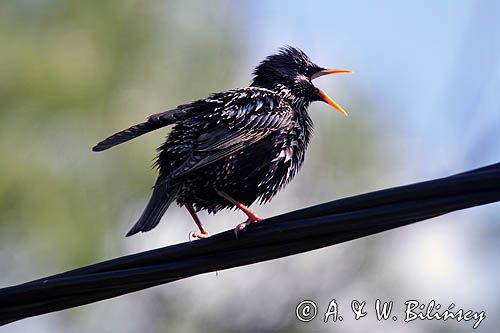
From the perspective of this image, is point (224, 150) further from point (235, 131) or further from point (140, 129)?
point (140, 129)

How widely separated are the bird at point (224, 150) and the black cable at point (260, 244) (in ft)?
3.79

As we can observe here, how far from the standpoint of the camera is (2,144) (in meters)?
12.0

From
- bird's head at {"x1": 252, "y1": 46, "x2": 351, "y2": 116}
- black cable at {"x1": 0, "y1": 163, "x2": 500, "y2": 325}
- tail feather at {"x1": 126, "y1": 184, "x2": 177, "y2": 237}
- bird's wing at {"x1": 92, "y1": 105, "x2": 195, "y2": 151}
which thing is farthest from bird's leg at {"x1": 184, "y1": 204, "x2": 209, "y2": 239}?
black cable at {"x1": 0, "y1": 163, "x2": 500, "y2": 325}

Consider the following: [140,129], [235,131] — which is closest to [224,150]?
[235,131]

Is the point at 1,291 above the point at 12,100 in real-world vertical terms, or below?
Answer: below

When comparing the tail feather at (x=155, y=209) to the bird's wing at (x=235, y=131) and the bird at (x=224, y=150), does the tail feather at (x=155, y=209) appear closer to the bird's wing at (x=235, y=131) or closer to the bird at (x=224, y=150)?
the bird at (x=224, y=150)

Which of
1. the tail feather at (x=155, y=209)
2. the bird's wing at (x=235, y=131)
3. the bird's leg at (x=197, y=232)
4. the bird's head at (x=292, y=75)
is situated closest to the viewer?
the tail feather at (x=155, y=209)

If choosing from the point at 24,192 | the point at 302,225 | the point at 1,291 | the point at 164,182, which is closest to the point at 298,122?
the point at 164,182

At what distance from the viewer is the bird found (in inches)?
200

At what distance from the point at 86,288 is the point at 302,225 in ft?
2.79

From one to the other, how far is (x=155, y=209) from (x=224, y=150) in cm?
48

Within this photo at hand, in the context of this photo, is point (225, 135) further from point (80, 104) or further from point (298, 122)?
point (80, 104)

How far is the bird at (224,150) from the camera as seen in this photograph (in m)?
5.08

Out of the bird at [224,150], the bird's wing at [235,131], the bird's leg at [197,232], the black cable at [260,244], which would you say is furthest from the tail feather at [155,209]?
the black cable at [260,244]
